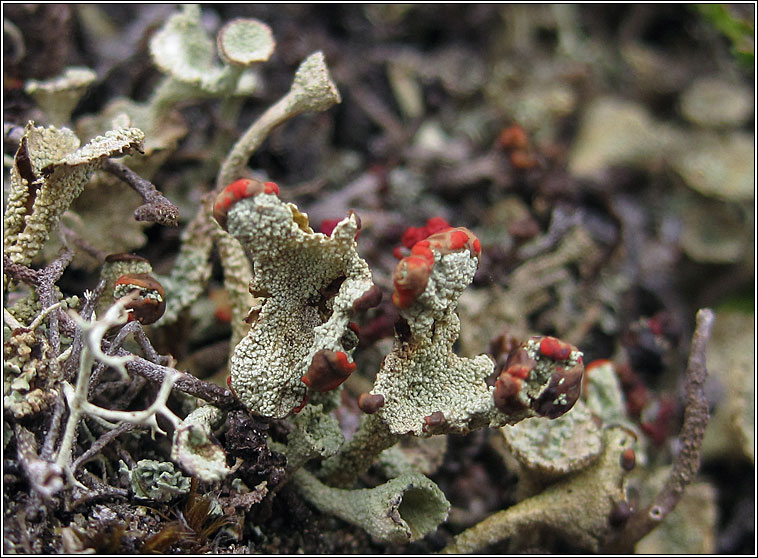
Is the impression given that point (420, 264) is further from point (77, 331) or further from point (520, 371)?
point (77, 331)

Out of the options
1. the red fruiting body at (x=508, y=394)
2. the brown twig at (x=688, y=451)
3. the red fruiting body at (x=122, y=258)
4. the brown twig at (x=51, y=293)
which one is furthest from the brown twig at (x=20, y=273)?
the brown twig at (x=688, y=451)

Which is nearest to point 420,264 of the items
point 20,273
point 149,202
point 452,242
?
point 452,242

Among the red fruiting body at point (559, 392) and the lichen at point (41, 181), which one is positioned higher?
the lichen at point (41, 181)

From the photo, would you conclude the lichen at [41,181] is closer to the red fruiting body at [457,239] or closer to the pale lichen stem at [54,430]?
the pale lichen stem at [54,430]

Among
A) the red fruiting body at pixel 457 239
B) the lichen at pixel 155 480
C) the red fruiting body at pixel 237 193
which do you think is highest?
the red fruiting body at pixel 237 193

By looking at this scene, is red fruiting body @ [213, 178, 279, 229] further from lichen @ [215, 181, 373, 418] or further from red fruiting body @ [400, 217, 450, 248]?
red fruiting body @ [400, 217, 450, 248]
